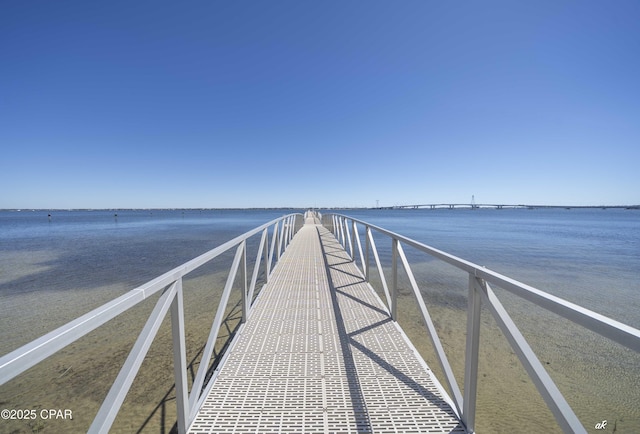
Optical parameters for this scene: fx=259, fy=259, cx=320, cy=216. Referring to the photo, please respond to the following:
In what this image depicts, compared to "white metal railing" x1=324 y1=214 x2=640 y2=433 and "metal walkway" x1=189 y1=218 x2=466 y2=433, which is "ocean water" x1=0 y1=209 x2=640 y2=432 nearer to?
"metal walkway" x1=189 y1=218 x2=466 y2=433

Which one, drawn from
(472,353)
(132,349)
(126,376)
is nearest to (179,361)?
(126,376)

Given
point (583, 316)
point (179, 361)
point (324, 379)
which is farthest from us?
point (324, 379)

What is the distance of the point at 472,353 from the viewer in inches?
74.8

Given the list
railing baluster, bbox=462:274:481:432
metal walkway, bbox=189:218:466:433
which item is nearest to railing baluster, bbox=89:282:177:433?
metal walkway, bbox=189:218:466:433

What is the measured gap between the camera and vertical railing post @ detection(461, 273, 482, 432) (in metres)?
1.83

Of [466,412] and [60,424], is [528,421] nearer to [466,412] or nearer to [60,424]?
[466,412]

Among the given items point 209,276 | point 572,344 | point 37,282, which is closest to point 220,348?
point 209,276

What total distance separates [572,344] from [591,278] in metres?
7.03

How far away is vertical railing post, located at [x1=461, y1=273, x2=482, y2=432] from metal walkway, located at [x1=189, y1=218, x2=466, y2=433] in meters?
0.11

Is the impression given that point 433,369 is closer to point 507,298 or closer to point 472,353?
point 472,353

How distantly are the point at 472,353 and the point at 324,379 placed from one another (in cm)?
129

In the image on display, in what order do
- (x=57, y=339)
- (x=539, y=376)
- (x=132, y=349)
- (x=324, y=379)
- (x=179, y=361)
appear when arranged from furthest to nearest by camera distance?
(x=324, y=379) < (x=179, y=361) < (x=539, y=376) < (x=132, y=349) < (x=57, y=339)

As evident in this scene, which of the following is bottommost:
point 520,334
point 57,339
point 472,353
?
point 472,353

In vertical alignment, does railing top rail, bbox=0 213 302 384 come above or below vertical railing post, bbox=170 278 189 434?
above
